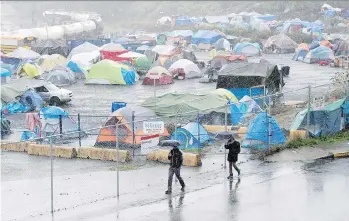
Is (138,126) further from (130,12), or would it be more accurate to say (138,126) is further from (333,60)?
(130,12)

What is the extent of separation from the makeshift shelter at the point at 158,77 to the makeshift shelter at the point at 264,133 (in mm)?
21049

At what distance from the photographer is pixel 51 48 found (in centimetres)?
5559

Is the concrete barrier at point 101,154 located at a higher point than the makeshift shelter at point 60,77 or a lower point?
lower

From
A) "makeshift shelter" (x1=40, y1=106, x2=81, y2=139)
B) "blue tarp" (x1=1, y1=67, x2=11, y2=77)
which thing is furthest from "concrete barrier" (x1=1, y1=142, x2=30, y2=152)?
"blue tarp" (x1=1, y1=67, x2=11, y2=77)

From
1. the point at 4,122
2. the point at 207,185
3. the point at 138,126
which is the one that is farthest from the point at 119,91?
the point at 207,185

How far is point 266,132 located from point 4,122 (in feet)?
35.7

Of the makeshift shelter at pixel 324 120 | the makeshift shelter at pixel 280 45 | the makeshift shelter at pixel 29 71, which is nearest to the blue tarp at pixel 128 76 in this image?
the makeshift shelter at pixel 29 71

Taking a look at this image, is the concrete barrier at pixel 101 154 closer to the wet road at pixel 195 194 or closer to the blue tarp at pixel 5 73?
the wet road at pixel 195 194

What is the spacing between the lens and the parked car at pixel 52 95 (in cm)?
3381

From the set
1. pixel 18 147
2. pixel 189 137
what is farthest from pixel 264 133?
pixel 18 147

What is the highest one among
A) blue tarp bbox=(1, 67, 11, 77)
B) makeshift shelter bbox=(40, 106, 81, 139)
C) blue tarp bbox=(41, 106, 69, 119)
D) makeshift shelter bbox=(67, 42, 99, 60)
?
makeshift shelter bbox=(67, 42, 99, 60)

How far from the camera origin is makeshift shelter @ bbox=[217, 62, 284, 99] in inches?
1230

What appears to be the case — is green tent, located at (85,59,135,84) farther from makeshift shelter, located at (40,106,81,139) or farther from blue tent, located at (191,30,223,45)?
blue tent, located at (191,30,223,45)

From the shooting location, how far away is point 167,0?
299ft
